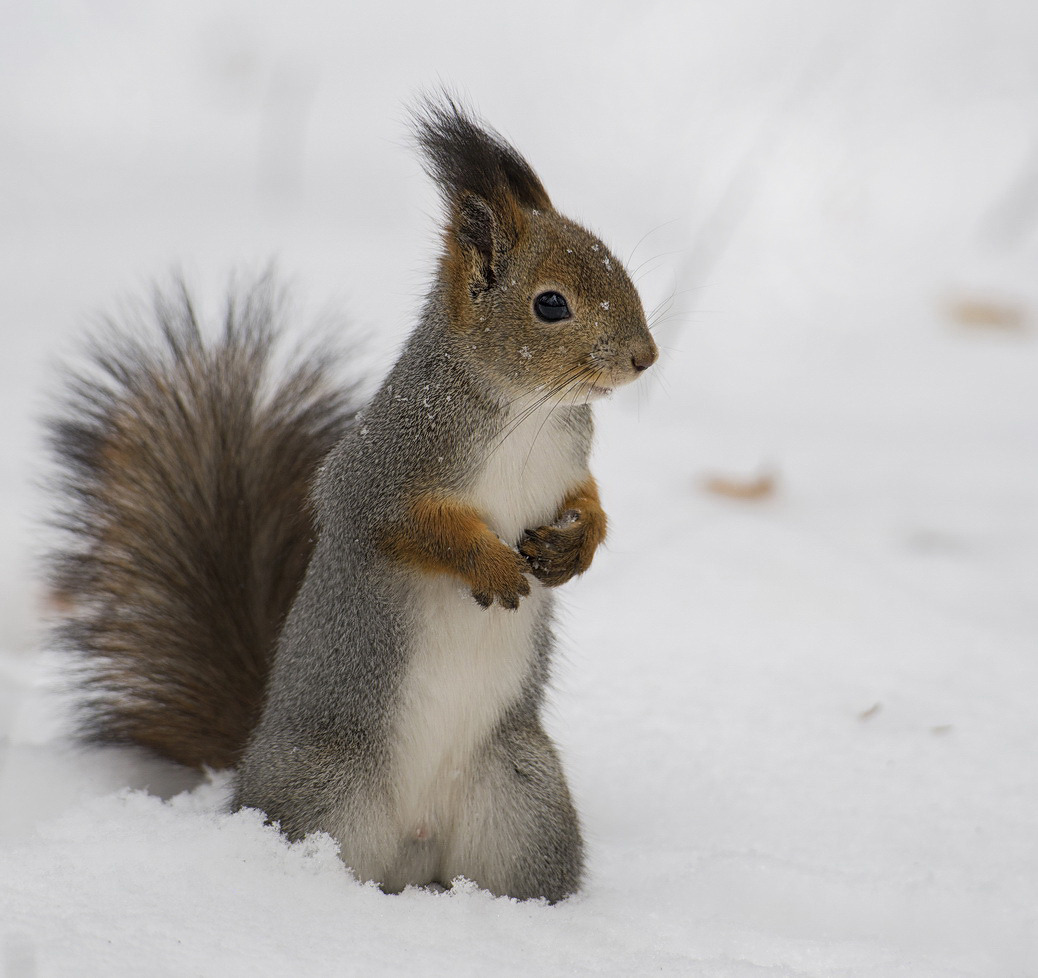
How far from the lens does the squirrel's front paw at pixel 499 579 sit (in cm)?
146

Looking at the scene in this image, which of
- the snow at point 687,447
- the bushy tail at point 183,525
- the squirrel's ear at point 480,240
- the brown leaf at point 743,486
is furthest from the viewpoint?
the brown leaf at point 743,486

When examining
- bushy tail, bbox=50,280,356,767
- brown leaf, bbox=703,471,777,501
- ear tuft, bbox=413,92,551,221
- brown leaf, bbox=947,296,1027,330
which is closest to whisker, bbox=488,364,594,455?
ear tuft, bbox=413,92,551,221

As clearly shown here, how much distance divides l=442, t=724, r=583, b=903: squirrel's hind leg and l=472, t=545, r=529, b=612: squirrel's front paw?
24 cm

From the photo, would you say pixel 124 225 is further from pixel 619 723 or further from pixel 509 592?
pixel 509 592

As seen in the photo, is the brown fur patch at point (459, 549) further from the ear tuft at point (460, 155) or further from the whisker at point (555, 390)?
the ear tuft at point (460, 155)

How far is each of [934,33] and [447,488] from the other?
3986mm

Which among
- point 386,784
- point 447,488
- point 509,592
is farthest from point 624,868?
point 447,488

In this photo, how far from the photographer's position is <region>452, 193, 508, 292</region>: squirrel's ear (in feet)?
5.16

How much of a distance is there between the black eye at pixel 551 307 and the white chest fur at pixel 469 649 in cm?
12

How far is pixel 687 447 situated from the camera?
128 inches

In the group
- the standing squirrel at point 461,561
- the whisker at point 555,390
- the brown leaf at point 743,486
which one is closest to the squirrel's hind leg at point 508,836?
the standing squirrel at point 461,561

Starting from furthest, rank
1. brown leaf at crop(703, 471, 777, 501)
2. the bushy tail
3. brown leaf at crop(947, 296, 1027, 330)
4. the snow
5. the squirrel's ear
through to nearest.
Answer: brown leaf at crop(947, 296, 1027, 330) < brown leaf at crop(703, 471, 777, 501) < the bushy tail < the squirrel's ear < the snow

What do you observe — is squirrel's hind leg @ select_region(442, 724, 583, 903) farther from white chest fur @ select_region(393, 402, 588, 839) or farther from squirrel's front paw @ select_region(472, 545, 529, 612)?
squirrel's front paw @ select_region(472, 545, 529, 612)

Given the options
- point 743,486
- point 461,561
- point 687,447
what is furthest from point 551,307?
point 687,447
